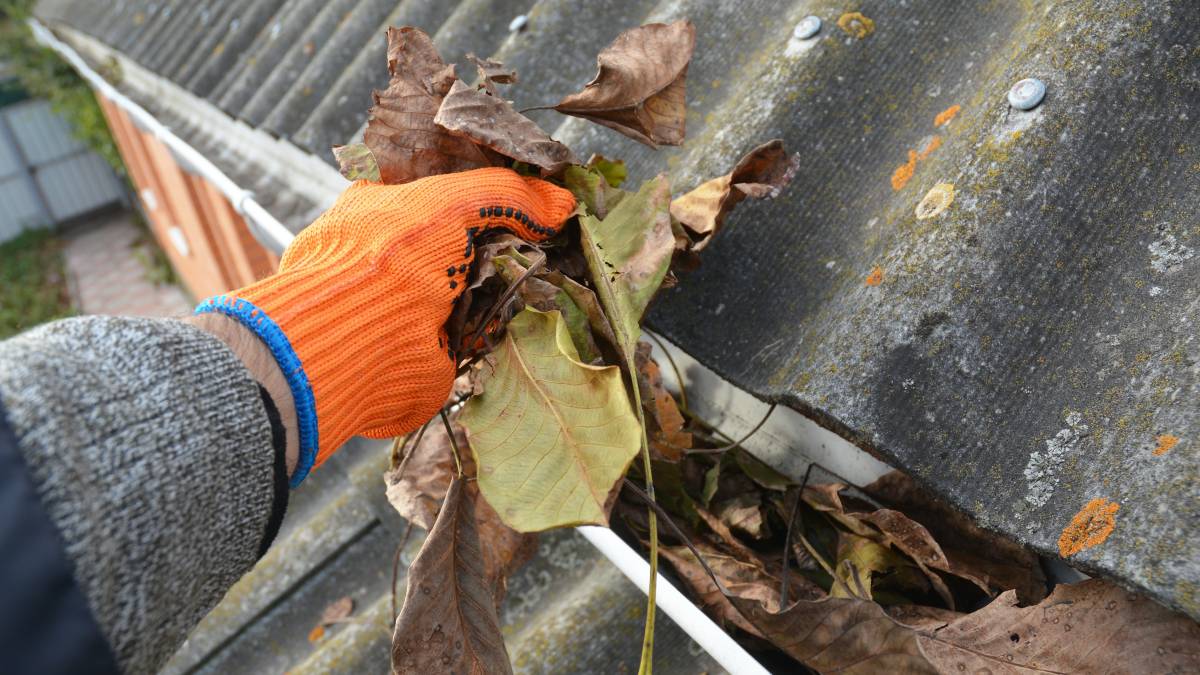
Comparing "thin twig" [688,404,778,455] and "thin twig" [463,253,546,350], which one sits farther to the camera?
"thin twig" [688,404,778,455]

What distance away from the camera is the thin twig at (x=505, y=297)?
39.9 inches

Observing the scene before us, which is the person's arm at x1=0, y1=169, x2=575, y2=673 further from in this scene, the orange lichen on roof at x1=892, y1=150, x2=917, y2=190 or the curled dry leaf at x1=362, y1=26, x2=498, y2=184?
the orange lichen on roof at x1=892, y1=150, x2=917, y2=190

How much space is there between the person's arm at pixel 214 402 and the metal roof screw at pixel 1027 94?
0.63 metres

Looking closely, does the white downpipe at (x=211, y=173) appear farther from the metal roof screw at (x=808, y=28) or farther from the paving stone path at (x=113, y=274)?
the paving stone path at (x=113, y=274)

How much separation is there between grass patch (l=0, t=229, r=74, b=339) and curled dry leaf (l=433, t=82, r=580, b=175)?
32.3ft

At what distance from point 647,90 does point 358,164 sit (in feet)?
1.45

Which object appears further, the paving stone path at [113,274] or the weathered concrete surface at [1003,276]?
the paving stone path at [113,274]

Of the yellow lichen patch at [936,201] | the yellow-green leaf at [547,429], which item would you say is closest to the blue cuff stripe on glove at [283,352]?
the yellow-green leaf at [547,429]

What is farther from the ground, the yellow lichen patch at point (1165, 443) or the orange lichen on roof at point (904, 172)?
the orange lichen on roof at point (904, 172)

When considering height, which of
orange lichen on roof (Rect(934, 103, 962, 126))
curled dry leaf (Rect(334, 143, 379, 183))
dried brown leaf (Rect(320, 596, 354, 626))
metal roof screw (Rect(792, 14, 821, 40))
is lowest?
dried brown leaf (Rect(320, 596, 354, 626))

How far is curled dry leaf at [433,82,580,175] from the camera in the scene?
1131 millimetres

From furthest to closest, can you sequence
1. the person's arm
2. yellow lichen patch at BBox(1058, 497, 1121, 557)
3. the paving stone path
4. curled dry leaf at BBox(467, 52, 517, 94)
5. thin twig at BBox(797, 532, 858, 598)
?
the paving stone path
curled dry leaf at BBox(467, 52, 517, 94)
thin twig at BBox(797, 532, 858, 598)
yellow lichen patch at BBox(1058, 497, 1121, 557)
the person's arm

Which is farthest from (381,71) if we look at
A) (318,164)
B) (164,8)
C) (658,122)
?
(164,8)

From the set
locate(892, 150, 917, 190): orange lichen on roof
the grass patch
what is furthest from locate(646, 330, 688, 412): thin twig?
the grass patch
